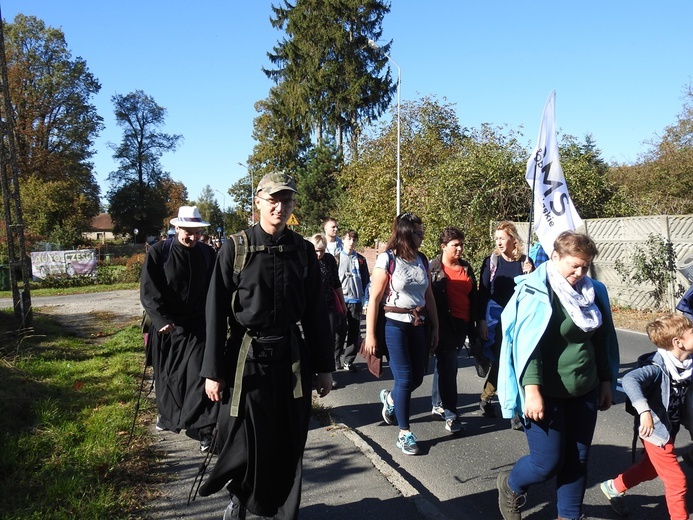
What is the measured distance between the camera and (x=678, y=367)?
342cm

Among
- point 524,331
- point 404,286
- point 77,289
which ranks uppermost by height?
point 404,286

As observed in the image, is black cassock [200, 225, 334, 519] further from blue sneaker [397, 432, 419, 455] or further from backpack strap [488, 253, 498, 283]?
backpack strap [488, 253, 498, 283]

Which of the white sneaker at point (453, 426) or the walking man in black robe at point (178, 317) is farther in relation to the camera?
the white sneaker at point (453, 426)

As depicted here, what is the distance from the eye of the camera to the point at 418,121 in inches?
1019

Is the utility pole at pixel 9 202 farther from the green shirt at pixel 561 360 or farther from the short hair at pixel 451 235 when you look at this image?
the green shirt at pixel 561 360

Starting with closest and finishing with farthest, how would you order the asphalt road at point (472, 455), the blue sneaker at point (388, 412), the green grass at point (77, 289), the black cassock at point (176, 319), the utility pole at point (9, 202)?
the asphalt road at point (472, 455) < the black cassock at point (176, 319) < the blue sneaker at point (388, 412) < the utility pole at point (9, 202) < the green grass at point (77, 289)

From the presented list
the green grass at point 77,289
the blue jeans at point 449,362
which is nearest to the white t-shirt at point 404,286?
the blue jeans at point 449,362

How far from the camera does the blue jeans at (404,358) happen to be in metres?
4.52

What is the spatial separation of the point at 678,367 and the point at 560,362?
3.11 feet

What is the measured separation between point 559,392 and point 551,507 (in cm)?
107

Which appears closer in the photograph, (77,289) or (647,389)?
(647,389)

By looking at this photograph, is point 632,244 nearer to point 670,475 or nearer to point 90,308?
point 670,475

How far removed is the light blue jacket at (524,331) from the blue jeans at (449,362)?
6.14 feet

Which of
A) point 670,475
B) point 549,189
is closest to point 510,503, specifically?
point 670,475
